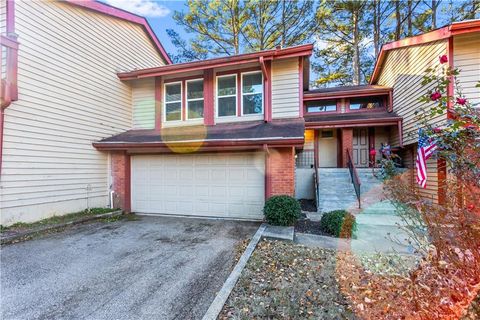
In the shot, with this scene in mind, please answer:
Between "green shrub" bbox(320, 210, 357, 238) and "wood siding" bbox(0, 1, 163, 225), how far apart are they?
7.29m

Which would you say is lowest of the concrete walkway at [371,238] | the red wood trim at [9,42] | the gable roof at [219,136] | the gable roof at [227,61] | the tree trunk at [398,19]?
the concrete walkway at [371,238]

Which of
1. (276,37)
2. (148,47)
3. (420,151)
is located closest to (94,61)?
(148,47)

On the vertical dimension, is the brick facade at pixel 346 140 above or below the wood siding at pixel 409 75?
below

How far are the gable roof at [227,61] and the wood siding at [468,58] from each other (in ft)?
14.8

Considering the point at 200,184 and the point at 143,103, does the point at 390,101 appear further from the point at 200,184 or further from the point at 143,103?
the point at 143,103

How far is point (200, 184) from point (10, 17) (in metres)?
6.40

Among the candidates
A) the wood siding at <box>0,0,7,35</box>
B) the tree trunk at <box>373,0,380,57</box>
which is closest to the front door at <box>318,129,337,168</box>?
the tree trunk at <box>373,0,380,57</box>

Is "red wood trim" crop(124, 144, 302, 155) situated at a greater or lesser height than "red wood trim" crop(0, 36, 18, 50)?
lesser

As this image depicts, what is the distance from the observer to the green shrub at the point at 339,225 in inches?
229

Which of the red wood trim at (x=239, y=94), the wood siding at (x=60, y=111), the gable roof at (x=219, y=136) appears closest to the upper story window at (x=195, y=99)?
the gable roof at (x=219, y=136)

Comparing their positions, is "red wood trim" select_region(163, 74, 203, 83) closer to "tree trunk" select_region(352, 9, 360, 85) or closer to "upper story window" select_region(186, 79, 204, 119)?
"upper story window" select_region(186, 79, 204, 119)

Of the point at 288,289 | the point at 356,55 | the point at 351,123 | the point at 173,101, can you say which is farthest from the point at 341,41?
the point at 288,289

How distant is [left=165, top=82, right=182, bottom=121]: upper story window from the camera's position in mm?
9484

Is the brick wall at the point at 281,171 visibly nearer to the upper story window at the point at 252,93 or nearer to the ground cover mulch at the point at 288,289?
the upper story window at the point at 252,93
